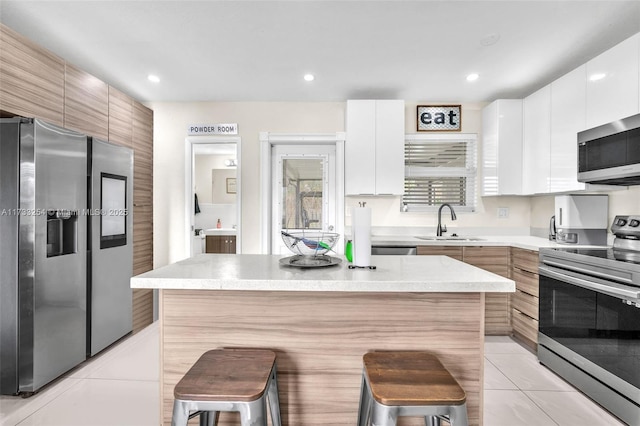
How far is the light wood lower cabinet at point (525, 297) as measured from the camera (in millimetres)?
2682

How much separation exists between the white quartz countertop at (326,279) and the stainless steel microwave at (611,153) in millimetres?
1509

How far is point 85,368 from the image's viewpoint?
2459 millimetres

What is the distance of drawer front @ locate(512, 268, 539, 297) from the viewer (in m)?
2.67

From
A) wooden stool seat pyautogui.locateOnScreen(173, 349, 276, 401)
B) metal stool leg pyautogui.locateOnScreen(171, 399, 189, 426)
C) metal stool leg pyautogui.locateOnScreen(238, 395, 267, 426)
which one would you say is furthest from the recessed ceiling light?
metal stool leg pyautogui.locateOnScreen(171, 399, 189, 426)

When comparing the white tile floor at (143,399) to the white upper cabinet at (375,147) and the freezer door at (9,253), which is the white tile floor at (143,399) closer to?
the freezer door at (9,253)

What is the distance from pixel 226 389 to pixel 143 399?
4.89 feet

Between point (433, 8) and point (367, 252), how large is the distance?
1629 millimetres

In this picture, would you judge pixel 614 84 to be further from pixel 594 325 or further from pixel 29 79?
pixel 29 79

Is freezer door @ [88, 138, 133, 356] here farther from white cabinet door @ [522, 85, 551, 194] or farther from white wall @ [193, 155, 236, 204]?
white cabinet door @ [522, 85, 551, 194]

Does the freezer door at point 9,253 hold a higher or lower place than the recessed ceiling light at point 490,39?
lower

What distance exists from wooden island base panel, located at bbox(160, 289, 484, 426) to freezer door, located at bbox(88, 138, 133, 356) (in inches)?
65.5

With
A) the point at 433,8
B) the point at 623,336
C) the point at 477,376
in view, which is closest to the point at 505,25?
the point at 433,8

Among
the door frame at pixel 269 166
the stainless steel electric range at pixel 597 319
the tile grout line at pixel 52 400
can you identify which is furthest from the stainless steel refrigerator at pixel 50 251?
the stainless steel electric range at pixel 597 319

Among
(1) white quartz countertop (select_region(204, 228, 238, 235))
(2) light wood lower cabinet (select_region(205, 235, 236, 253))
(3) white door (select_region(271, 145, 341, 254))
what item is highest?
(3) white door (select_region(271, 145, 341, 254))
